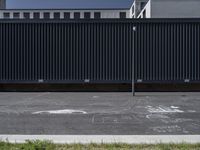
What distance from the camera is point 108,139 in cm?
913

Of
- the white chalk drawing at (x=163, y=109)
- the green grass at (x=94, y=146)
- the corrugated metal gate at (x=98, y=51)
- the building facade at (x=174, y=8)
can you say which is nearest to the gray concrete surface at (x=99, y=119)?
the white chalk drawing at (x=163, y=109)

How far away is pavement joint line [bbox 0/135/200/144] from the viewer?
885cm

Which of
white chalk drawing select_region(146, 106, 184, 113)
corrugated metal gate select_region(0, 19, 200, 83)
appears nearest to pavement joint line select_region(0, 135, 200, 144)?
white chalk drawing select_region(146, 106, 184, 113)

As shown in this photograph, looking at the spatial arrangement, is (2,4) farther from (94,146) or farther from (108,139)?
(94,146)

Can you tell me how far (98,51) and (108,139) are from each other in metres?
13.8

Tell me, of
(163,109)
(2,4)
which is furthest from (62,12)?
(163,109)

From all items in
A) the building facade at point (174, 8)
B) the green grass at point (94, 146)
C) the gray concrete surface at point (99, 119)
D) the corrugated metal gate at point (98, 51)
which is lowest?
the green grass at point (94, 146)

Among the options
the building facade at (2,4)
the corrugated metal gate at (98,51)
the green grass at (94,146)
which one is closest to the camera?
the green grass at (94,146)

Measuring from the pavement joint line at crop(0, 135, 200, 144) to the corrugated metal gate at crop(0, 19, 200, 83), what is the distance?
13.0 m

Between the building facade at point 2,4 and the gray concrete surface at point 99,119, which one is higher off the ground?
the building facade at point 2,4

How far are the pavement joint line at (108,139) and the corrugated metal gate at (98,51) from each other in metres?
13.0

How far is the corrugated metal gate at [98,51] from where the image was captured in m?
22.5

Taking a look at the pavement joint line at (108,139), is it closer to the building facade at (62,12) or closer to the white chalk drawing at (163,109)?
the white chalk drawing at (163,109)

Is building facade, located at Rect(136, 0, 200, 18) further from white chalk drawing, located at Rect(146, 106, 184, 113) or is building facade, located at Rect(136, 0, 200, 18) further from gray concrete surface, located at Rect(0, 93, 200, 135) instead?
white chalk drawing, located at Rect(146, 106, 184, 113)
